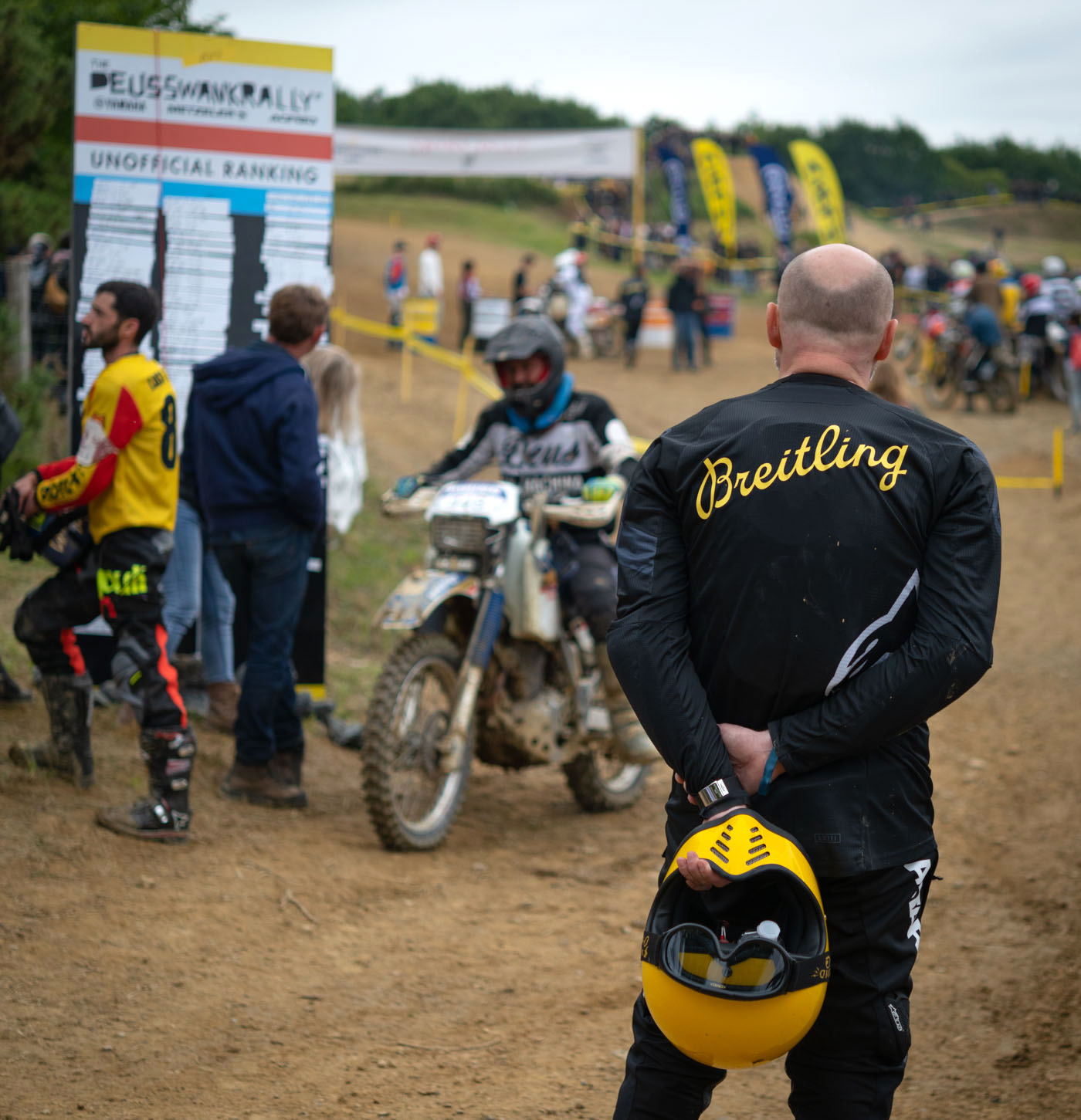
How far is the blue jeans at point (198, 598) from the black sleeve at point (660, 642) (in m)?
4.20

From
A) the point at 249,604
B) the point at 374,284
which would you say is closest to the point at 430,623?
the point at 249,604

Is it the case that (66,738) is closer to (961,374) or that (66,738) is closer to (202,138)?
(202,138)

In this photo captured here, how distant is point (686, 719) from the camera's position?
227 centimetres

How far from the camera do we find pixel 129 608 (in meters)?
4.74

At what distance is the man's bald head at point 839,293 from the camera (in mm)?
2285

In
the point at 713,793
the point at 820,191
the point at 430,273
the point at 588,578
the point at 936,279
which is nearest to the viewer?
the point at 713,793

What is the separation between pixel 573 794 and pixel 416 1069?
2.67 metres

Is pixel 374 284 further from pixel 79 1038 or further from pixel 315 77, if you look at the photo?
pixel 79 1038

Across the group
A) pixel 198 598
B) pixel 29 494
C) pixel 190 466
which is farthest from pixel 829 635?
pixel 198 598

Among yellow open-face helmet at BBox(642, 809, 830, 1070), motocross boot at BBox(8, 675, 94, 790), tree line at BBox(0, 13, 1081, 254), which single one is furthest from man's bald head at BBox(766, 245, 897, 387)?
tree line at BBox(0, 13, 1081, 254)

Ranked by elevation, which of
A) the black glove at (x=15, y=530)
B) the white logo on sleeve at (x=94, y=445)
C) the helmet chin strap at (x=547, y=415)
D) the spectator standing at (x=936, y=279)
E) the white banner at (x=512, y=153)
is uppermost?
the white banner at (x=512, y=153)

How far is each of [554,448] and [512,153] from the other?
19.8 meters

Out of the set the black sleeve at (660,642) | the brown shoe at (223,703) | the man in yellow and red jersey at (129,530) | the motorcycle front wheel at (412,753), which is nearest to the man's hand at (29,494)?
the man in yellow and red jersey at (129,530)

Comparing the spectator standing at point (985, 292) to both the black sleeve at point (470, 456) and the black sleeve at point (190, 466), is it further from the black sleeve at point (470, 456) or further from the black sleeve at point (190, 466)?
the black sleeve at point (190, 466)
